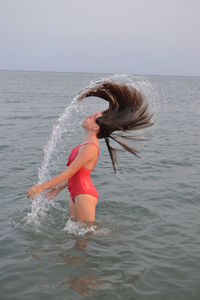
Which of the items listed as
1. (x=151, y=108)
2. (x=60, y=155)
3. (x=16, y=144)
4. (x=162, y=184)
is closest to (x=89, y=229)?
(x=151, y=108)

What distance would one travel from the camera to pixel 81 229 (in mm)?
6625

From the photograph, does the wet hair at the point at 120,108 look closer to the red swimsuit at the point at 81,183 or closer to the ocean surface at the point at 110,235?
the ocean surface at the point at 110,235

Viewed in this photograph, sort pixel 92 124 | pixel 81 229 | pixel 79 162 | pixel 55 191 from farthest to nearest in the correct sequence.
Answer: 1. pixel 55 191
2. pixel 81 229
3. pixel 92 124
4. pixel 79 162

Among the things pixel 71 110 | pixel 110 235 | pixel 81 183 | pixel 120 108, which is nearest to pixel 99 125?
pixel 120 108

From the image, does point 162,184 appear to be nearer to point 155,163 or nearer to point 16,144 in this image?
point 155,163

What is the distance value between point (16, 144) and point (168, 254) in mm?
10075

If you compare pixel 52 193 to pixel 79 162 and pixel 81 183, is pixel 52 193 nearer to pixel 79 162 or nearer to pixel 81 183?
pixel 81 183

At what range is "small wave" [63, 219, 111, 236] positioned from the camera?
21.7 ft

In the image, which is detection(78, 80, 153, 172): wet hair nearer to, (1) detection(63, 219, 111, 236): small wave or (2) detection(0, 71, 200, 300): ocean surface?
(2) detection(0, 71, 200, 300): ocean surface

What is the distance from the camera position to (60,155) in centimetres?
1395

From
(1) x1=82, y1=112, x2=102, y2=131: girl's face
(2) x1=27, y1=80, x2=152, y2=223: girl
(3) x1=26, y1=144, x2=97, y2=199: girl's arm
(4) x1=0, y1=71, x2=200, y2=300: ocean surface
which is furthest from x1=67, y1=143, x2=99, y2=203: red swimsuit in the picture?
(4) x1=0, y1=71, x2=200, y2=300: ocean surface

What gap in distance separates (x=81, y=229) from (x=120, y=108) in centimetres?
201

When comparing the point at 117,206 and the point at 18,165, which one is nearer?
the point at 117,206

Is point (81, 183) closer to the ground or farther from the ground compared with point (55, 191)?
farther from the ground
